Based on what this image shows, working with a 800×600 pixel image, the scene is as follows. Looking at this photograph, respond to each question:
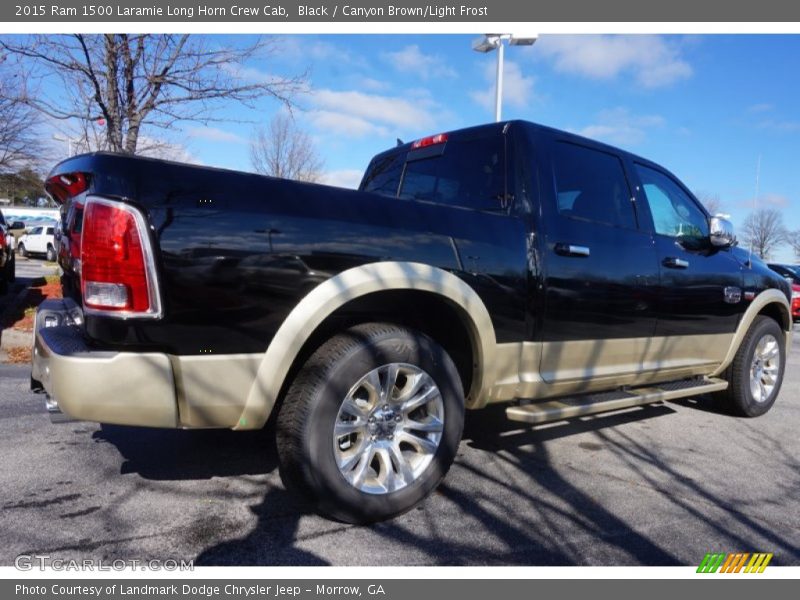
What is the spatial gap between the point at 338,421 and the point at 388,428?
0.30 m

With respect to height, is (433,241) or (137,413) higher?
(433,241)

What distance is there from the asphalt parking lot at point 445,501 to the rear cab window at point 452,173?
5.43 ft

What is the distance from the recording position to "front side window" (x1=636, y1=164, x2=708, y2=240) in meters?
4.09

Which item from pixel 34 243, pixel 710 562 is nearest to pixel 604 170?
pixel 710 562

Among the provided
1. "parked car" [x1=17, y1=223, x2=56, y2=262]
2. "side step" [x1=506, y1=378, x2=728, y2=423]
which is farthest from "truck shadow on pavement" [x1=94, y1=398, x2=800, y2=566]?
"parked car" [x1=17, y1=223, x2=56, y2=262]

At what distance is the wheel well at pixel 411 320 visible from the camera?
275 centimetres

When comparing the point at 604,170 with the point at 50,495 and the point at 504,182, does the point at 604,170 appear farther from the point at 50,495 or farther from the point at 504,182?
the point at 50,495

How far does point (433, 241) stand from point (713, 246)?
8.75ft

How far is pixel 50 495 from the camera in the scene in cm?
284

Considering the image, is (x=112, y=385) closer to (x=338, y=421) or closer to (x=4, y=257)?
(x=338, y=421)

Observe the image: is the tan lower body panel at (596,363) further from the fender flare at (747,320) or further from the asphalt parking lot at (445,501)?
the asphalt parking lot at (445,501)

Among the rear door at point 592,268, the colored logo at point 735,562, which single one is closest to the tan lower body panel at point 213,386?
the rear door at point 592,268

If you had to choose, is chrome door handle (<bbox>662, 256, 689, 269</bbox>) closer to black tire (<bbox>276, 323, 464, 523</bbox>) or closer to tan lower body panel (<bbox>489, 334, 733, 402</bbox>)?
tan lower body panel (<bbox>489, 334, 733, 402</bbox>)

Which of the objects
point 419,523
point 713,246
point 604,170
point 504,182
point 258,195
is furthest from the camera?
point 713,246
